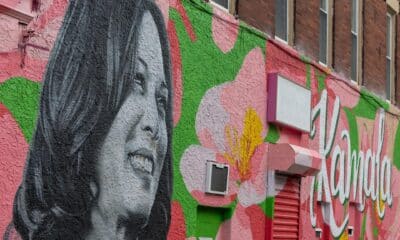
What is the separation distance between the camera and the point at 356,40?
54.3 ft

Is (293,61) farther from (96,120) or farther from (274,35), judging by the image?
(96,120)

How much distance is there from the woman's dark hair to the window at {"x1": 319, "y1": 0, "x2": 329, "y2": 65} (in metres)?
6.35

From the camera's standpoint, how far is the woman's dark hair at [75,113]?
24.7 feet

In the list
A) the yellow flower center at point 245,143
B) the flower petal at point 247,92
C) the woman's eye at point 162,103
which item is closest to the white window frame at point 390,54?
the flower petal at point 247,92

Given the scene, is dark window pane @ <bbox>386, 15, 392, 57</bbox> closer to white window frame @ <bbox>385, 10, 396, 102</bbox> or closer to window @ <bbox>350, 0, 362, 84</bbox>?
white window frame @ <bbox>385, 10, 396, 102</bbox>

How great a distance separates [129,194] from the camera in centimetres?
874

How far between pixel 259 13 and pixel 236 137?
2.20m

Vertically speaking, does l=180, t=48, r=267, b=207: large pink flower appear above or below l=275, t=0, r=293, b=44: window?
below

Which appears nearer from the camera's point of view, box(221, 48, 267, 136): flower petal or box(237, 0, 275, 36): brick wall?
box(221, 48, 267, 136): flower petal

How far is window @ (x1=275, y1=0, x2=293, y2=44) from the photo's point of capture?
42.7ft

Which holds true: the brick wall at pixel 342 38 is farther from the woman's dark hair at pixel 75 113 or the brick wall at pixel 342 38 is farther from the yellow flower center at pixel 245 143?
the woman's dark hair at pixel 75 113

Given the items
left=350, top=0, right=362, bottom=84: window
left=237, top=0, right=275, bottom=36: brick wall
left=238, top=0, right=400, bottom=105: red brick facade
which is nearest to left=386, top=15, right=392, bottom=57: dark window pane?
left=238, top=0, right=400, bottom=105: red brick facade

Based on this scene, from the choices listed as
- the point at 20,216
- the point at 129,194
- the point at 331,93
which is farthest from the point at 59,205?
the point at 331,93

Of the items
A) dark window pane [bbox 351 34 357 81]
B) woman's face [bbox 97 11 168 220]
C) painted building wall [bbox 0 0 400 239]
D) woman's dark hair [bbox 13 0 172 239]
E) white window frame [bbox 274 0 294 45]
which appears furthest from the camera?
dark window pane [bbox 351 34 357 81]
